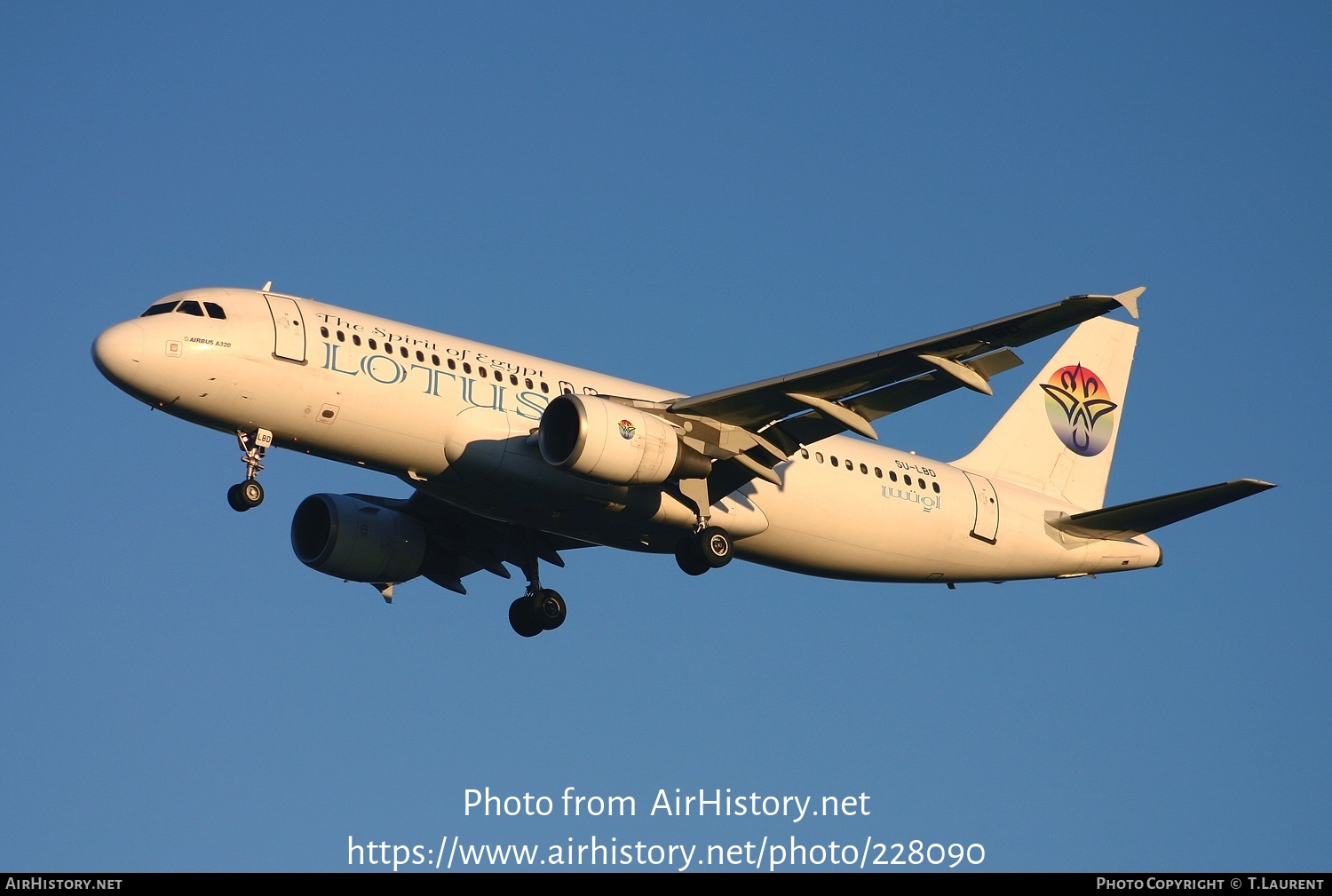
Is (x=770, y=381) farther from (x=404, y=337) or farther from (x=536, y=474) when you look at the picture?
(x=404, y=337)

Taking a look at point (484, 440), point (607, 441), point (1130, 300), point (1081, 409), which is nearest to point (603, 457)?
point (607, 441)

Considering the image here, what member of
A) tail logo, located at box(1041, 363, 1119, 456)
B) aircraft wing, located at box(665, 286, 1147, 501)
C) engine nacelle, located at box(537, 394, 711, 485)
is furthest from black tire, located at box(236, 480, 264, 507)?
tail logo, located at box(1041, 363, 1119, 456)

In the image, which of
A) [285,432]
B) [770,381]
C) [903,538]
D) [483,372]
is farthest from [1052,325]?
[285,432]

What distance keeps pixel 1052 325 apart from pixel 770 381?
224 inches

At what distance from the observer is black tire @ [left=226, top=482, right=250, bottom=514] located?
3036 centimetres

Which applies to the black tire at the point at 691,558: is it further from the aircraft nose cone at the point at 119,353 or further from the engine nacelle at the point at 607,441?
the aircraft nose cone at the point at 119,353

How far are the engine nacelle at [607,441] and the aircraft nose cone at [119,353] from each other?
7.47 meters

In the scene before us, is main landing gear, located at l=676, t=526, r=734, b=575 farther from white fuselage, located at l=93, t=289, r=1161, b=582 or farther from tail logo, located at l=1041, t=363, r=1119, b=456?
tail logo, located at l=1041, t=363, r=1119, b=456

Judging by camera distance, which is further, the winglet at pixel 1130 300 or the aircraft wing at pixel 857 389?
the aircraft wing at pixel 857 389

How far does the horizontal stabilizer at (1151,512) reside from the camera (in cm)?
Answer: 3253

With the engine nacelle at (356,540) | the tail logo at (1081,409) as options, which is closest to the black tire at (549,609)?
the engine nacelle at (356,540)

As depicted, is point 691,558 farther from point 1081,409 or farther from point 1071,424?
point 1081,409

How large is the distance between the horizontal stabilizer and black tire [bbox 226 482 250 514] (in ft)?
60.6

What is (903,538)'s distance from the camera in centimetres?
3597
